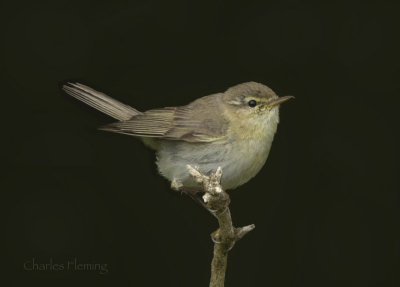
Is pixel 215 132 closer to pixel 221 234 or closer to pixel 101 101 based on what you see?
pixel 221 234

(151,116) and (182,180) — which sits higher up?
(151,116)

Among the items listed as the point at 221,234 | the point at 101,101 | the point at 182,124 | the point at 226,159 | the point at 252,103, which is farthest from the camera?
the point at 101,101

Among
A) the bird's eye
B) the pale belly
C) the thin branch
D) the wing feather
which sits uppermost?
the bird's eye

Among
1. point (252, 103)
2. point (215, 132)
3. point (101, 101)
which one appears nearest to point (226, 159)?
point (215, 132)

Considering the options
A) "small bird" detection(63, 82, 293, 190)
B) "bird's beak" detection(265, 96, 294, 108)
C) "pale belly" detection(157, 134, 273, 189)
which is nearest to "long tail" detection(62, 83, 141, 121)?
"small bird" detection(63, 82, 293, 190)

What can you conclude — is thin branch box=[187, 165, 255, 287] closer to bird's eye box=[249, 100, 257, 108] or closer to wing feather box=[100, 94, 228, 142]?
wing feather box=[100, 94, 228, 142]

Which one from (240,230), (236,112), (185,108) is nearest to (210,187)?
(240,230)

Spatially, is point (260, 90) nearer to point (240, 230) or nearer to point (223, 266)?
point (240, 230)
